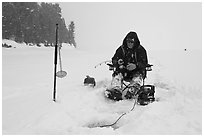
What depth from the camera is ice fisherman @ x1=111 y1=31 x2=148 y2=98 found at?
255 inches

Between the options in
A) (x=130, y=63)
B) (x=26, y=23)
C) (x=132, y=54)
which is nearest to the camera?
(x=130, y=63)

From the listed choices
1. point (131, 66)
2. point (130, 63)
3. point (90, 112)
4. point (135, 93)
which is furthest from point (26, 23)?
point (90, 112)

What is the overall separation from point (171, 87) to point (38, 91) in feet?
13.9

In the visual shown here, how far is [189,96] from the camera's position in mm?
6160

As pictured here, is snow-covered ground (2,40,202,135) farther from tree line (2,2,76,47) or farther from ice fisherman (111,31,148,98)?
tree line (2,2,76,47)

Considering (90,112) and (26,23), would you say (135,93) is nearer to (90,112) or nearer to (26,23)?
(90,112)

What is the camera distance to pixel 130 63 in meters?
6.79

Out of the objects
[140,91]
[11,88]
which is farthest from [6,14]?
[140,91]

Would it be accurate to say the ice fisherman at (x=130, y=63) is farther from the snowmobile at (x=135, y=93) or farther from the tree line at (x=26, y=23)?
the tree line at (x=26, y=23)

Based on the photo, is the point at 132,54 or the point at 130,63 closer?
the point at 130,63

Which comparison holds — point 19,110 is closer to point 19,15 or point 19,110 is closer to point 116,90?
point 116,90

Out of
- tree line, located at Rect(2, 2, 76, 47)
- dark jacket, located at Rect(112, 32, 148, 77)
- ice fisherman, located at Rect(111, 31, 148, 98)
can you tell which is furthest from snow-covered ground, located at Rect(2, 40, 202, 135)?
tree line, located at Rect(2, 2, 76, 47)

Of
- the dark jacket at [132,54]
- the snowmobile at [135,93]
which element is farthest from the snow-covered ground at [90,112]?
the dark jacket at [132,54]

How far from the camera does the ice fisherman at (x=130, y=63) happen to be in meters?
6.48
